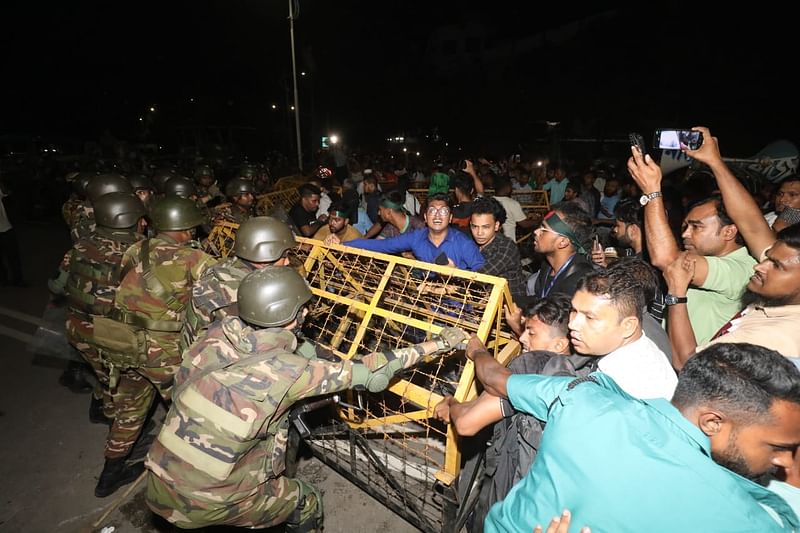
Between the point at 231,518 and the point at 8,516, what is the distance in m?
2.35

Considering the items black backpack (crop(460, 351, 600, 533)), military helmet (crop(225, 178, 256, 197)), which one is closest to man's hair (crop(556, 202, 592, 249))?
black backpack (crop(460, 351, 600, 533))

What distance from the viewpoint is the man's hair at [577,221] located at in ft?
10.4

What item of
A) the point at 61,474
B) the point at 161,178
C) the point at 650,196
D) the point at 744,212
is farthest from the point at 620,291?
the point at 161,178

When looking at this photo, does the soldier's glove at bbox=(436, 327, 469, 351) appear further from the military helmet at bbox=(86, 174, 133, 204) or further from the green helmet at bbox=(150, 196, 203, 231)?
the military helmet at bbox=(86, 174, 133, 204)

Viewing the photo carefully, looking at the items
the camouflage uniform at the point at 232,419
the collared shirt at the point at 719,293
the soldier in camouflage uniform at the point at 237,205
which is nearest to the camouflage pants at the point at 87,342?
the camouflage uniform at the point at 232,419

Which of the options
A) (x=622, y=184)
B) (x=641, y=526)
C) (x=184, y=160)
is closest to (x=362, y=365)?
(x=641, y=526)

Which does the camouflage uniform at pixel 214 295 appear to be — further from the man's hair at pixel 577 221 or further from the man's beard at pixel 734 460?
the man's beard at pixel 734 460

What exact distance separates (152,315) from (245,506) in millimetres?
1905

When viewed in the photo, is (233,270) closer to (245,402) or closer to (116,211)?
(245,402)

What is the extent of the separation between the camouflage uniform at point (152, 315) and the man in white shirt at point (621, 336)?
290 cm

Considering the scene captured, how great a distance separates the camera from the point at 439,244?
3.98 metres

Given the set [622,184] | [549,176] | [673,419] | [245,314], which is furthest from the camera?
[549,176]

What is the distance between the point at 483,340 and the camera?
2451mm

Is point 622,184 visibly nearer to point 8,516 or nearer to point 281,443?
point 281,443
